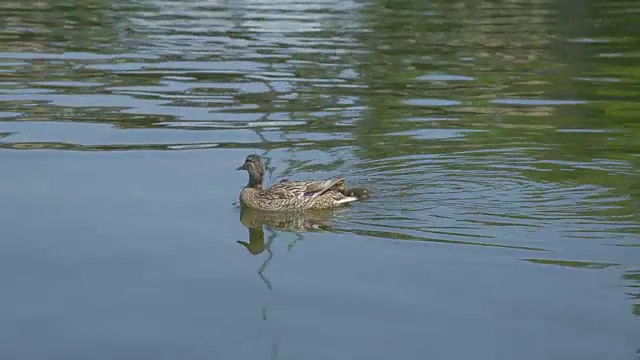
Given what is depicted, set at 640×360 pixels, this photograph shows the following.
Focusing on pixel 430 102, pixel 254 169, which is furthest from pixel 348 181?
pixel 430 102

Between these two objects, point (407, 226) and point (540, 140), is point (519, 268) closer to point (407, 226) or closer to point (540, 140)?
point (407, 226)

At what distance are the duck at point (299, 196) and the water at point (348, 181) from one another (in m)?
0.12

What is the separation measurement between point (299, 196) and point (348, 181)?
973 millimetres

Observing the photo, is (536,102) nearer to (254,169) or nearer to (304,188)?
(254,169)

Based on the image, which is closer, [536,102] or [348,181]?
[348,181]

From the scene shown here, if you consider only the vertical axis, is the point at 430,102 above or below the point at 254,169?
below

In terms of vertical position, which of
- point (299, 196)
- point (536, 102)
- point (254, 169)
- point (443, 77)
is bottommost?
point (443, 77)

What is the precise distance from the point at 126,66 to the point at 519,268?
1199cm

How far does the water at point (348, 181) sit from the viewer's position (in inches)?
360

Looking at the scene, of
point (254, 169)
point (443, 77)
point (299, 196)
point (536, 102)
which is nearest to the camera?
point (299, 196)

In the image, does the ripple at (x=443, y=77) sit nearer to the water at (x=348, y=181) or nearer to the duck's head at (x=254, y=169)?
the water at (x=348, y=181)

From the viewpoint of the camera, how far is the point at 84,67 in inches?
→ 828

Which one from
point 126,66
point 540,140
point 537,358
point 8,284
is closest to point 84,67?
point 126,66

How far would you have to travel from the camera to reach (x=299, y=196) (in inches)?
480
